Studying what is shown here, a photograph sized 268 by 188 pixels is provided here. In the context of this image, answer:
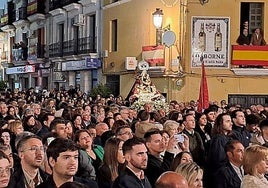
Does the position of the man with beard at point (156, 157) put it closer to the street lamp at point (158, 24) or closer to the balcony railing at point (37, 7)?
the street lamp at point (158, 24)

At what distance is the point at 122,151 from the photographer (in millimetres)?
6613

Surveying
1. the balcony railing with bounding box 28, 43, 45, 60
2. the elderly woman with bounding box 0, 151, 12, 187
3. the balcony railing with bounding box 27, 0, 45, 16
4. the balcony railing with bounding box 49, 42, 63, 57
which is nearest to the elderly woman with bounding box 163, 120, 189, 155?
the elderly woman with bounding box 0, 151, 12, 187

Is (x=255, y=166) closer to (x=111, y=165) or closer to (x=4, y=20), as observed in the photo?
(x=111, y=165)

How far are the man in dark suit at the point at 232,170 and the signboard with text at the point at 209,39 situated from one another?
16.5 metres

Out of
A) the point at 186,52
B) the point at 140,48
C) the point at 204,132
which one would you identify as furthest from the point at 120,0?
the point at 204,132

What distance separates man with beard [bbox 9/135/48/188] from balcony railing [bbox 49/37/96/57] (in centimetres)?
2444

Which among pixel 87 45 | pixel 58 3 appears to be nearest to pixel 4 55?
pixel 58 3

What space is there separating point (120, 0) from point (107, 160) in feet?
72.9

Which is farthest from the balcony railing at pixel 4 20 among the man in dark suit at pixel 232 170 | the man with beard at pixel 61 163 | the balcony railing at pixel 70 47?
the man with beard at pixel 61 163

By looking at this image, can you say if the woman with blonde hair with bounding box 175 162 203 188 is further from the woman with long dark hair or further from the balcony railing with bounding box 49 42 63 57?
the balcony railing with bounding box 49 42 63 57

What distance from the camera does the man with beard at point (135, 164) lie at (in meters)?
6.12

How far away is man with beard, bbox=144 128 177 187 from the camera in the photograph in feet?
24.0

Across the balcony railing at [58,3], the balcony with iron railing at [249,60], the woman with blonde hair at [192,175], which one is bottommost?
the woman with blonde hair at [192,175]

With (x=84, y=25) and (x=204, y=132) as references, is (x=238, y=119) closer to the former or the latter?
(x=204, y=132)
